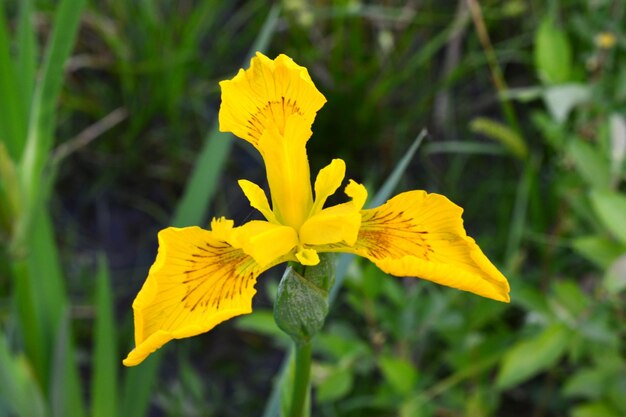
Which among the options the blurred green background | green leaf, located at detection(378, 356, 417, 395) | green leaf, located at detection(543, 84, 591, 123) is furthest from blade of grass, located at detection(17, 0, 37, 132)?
green leaf, located at detection(543, 84, 591, 123)

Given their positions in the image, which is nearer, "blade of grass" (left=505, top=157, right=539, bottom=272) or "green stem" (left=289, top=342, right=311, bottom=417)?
"green stem" (left=289, top=342, right=311, bottom=417)

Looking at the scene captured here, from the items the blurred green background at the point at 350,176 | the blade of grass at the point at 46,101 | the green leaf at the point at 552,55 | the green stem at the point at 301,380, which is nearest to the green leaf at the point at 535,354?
the blurred green background at the point at 350,176

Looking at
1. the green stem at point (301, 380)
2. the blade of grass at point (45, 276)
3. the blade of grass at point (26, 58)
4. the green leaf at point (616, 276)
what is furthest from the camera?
the blade of grass at point (45, 276)

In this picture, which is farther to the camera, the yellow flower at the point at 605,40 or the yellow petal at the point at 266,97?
the yellow flower at the point at 605,40

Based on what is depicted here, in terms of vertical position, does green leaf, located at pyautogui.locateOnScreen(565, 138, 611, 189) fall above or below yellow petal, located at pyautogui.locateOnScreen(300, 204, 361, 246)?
below

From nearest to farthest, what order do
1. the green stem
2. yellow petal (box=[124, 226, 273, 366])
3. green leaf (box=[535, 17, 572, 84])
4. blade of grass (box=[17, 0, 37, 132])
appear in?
yellow petal (box=[124, 226, 273, 366]), the green stem, blade of grass (box=[17, 0, 37, 132]), green leaf (box=[535, 17, 572, 84])

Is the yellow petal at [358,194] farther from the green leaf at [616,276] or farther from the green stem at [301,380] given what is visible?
the green leaf at [616,276]

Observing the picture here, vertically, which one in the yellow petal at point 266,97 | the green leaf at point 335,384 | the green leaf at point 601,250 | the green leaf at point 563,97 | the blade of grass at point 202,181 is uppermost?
the yellow petal at point 266,97

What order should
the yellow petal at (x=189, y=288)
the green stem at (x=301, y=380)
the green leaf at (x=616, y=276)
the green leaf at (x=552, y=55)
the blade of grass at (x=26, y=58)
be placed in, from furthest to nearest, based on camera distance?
1. the green leaf at (x=552, y=55)
2. the blade of grass at (x=26, y=58)
3. the green leaf at (x=616, y=276)
4. the green stem at (x=301, y=380)
5. the yellow petal at (x=189, y=288)

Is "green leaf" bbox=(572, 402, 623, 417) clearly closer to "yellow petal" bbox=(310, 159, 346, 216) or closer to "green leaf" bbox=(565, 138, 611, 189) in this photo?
"green leaf" bbox=(565, 138, 611, 189)
